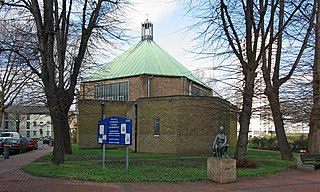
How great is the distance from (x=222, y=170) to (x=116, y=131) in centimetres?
511

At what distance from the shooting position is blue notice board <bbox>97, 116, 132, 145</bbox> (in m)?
15.1

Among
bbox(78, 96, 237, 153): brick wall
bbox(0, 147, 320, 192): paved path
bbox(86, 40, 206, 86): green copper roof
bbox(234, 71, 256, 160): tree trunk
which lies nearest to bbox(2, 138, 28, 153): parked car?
bbox(78, 96, 237, 153): brick wall

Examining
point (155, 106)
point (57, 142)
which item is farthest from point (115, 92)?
point (57, 142)

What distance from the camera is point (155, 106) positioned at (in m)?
31.4

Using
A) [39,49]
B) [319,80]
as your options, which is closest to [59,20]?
[39,49]

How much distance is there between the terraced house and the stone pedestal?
8417 millimetres

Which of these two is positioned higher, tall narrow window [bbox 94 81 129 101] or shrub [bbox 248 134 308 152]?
tall narrow window [bbox 94 81 129 101]

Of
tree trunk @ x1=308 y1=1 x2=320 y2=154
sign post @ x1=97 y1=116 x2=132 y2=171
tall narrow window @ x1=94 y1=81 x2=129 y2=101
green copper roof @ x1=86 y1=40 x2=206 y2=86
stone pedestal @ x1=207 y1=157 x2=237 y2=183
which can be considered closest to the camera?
stone pedestal @ x1=207 y1=157 x2=237 y2=183

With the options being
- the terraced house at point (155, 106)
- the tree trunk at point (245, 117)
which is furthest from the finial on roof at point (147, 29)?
the tree trunk at point (245, 117)

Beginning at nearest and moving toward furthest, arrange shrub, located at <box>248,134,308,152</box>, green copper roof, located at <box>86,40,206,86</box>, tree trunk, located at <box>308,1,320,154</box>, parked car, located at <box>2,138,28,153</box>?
tree trunk, located at <box>308,1,320,154</box>, parked car, located at <box>2,138,28,153</box>, shrub, located at <box>248,134,308,152</box>, green copper roof, located at <box>86,40,206,86</box>

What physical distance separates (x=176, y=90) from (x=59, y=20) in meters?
26.7

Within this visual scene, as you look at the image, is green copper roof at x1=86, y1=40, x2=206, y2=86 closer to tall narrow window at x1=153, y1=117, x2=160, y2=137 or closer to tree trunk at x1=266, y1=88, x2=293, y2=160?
tall narrow window at x1=153, y1=117, x2=160, y2=137

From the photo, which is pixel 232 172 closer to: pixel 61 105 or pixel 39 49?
pixel 61 105

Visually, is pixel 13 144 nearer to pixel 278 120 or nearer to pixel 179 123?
pixel 179 123
